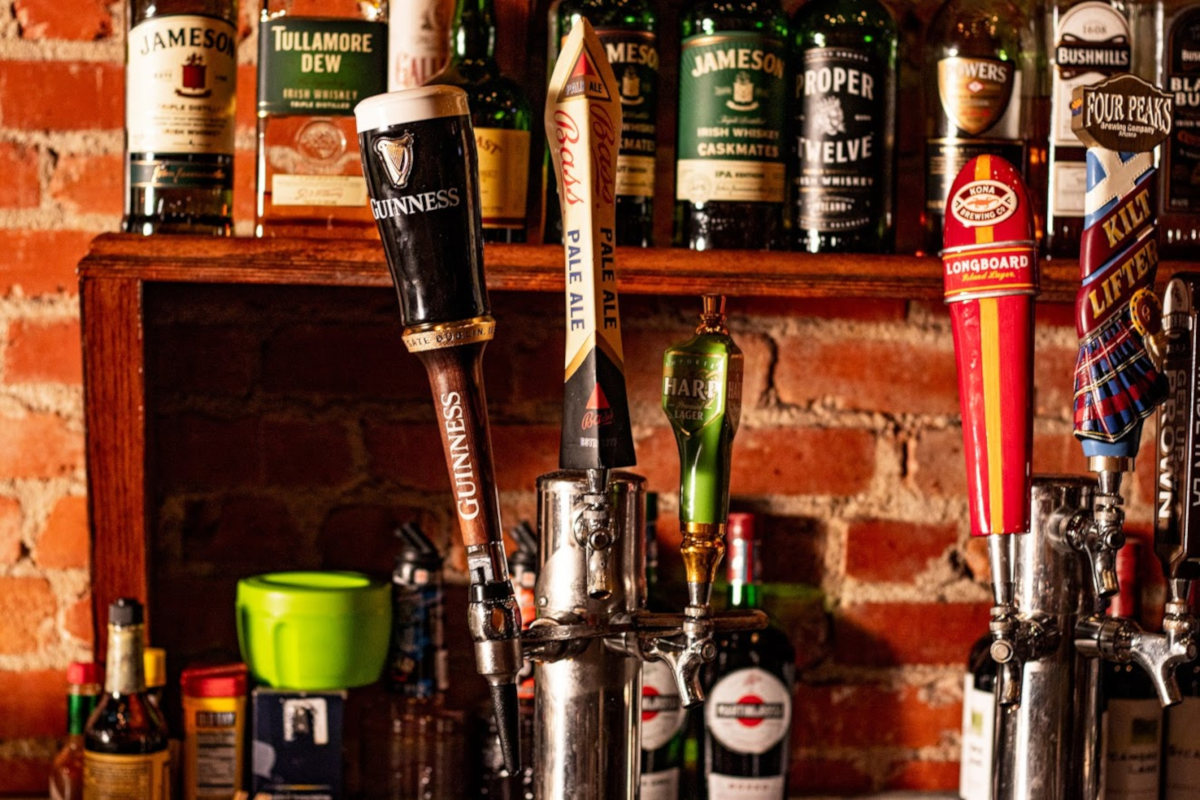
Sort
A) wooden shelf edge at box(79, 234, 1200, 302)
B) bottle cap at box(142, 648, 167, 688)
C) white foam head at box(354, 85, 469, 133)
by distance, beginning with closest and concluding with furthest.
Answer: white foam head at box(354, 85, 469, 133) → wooden shelf edge at box(79, 234, 1200, 302) → bottle cap at box(142, 648, 167, 688)

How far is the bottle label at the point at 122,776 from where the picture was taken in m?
1.06

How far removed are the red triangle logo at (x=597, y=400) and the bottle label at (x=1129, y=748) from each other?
0.64m

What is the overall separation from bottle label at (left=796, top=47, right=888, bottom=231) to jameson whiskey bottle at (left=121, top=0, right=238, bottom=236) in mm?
471

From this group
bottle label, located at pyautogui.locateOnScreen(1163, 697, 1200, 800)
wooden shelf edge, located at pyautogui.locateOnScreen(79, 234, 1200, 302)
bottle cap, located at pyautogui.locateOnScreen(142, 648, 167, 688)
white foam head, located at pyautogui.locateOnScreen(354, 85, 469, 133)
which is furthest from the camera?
bottle label, located at pyautogui.locateOnScreen(1163, 697, 1200, 800)

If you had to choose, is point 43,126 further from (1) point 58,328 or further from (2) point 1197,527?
(2) point 1197,527

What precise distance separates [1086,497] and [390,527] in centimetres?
64

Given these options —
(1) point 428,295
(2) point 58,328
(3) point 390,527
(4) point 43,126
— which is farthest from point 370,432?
(1) point 428,295

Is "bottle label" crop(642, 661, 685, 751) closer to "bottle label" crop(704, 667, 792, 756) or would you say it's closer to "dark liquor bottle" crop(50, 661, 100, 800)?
"bottle label" crop(704, 667, 792, 756)

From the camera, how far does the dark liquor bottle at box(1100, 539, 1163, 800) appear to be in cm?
115

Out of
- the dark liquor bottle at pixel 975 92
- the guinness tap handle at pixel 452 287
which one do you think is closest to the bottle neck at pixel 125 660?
the guinness tap handle at pixel 452 287

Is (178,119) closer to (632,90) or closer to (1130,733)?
(632,90)

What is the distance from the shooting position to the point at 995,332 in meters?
0.81

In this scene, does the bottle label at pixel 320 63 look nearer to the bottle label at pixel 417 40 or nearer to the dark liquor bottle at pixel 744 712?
the bottle label at pixel 417 40

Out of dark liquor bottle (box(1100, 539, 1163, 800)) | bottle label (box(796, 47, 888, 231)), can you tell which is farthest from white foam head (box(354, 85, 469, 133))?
dark liquor bottle (box(1100, 539, 1163, 800))
